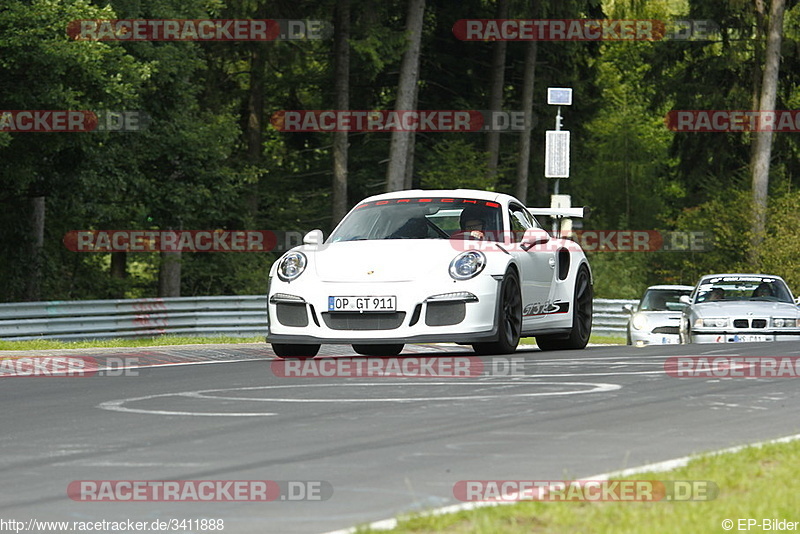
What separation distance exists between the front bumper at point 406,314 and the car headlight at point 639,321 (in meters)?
11.0

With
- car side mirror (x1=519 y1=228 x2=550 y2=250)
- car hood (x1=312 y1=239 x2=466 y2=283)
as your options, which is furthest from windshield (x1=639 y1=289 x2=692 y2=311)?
car hood (x1=312 y1=239 x2=466 y2=283)

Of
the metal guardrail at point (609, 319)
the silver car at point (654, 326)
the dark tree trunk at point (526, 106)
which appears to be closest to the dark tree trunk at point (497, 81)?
the dark tree trunk at point (526, 106)

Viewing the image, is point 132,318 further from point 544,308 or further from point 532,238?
point 532,238

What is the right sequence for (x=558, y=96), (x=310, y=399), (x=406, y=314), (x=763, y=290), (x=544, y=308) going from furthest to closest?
(x=558, y=96) < (x=763, y=290) < (x=544, y=308) < (x=406, y=314) < (x=310, y=399)

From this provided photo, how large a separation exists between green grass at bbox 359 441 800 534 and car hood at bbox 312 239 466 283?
22.5 feet

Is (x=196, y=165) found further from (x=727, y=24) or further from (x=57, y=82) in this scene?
(x=727, y=24)

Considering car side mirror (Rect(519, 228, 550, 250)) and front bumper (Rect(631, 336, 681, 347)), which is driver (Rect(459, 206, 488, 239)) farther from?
front bumper (Rect(631, 336, 681, 347))

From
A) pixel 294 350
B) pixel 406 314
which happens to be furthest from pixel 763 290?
pixel 406 314

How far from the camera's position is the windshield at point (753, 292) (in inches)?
818

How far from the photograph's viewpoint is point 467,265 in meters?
13.2

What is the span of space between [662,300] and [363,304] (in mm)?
13782

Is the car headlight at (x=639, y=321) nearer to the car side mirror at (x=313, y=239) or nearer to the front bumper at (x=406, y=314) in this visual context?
the car side mirror at (x=313, y=239)

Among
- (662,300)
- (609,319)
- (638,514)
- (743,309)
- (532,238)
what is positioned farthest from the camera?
(609,319)

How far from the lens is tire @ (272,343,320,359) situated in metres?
13.9
